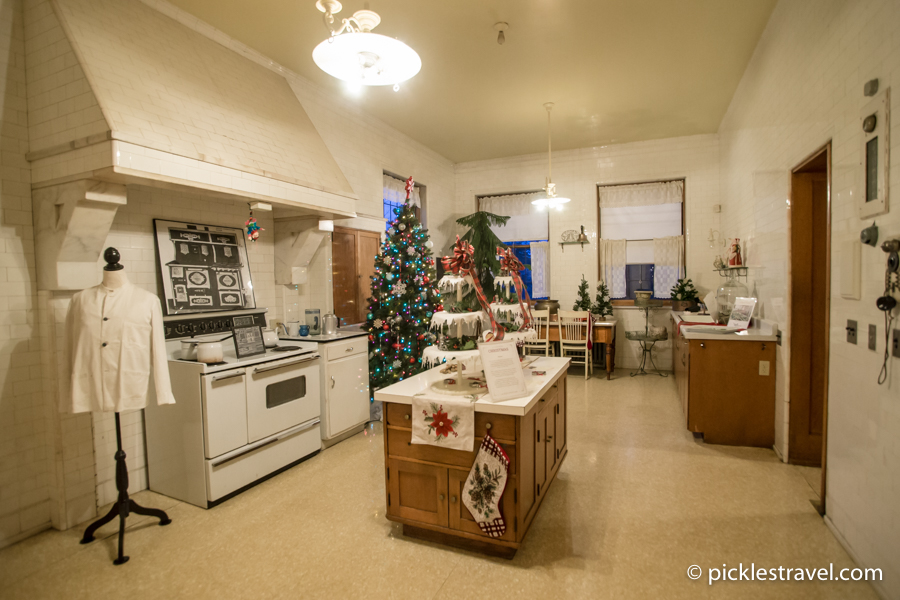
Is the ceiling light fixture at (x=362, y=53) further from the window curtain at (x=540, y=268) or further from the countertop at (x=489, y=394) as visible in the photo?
the window curtain at (x=540, y=268)

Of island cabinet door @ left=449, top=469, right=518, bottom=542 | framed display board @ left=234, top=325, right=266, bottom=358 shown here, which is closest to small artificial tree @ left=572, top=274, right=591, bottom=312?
framed display board @ left=234, top=325, right=266, bottom=358

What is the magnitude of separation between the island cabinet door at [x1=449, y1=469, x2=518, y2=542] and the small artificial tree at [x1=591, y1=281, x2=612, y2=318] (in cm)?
512

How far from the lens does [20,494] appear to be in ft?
9.12

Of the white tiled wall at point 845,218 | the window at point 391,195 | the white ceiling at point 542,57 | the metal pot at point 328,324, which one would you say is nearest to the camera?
the white tiled wall at point 845,218

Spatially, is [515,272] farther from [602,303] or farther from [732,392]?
[602,303]

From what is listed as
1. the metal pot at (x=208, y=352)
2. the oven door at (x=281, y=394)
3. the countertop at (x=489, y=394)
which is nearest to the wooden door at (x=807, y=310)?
the countertop at (x=489, y=394)

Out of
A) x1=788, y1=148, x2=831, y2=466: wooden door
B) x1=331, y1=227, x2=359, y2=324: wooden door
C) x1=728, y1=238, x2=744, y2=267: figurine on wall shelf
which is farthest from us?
x1=331, y1=227, x2=359, y2=324: wooden door

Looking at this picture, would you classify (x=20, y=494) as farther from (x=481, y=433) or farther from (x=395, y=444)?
(x=481, y=433)

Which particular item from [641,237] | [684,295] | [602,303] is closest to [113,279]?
[602,303]

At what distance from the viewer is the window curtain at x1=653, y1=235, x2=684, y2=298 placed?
6.99 metres

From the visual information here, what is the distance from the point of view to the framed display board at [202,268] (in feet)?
11.3

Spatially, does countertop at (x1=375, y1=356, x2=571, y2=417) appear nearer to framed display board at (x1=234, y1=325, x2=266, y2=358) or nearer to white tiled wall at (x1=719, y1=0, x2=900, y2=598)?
framed display board at (x1=234, y1=325, x2=266, y2=358)

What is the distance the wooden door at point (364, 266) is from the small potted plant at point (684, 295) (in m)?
4.36

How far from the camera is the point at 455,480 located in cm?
246
